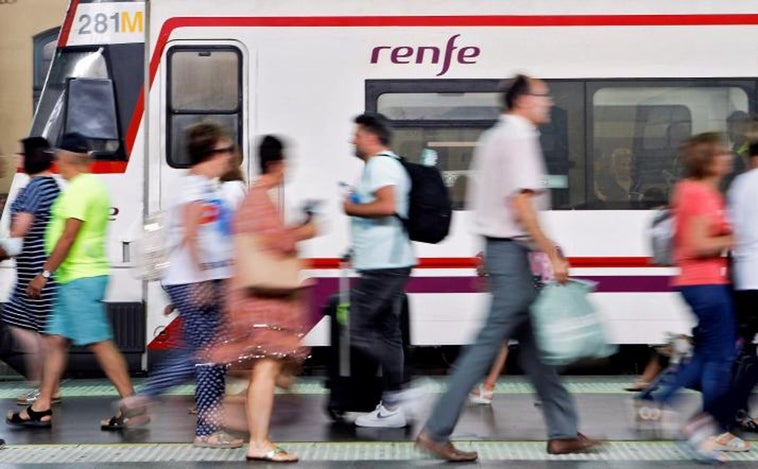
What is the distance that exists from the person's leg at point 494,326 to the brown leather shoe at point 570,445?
0.59 metres

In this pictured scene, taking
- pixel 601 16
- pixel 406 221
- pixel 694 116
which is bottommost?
pixel 406 221

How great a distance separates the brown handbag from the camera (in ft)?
22.2

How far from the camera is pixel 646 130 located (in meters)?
10.8

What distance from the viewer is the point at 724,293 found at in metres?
7.00

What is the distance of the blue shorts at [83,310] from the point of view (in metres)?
8.20

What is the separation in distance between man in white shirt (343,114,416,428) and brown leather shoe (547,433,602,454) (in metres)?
1.25

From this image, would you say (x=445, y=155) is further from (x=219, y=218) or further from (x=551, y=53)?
(x=219, y=218)

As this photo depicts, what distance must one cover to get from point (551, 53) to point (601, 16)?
0.48 m

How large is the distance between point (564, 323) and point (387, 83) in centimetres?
432

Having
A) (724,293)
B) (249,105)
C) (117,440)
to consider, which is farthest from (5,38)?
(724,293)

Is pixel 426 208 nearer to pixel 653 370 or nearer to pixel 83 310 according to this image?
pixel 83 310

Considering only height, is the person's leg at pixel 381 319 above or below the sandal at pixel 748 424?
above

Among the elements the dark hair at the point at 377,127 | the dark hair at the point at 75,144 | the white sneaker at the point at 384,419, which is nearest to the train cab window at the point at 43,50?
the dark hair at the point at 75,144

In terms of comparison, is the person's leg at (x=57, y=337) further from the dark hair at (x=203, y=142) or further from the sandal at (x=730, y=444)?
the sandal at (x=730, y=444)
